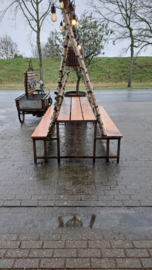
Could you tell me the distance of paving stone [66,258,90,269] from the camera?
211cm

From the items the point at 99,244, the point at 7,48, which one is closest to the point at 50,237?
the point at 99,244

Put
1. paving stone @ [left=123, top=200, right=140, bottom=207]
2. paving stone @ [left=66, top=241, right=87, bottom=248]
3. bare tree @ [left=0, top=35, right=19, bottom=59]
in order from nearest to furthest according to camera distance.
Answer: paving stone @ [left=66, top=241, right=87, bottom=248], paving stone @ [left=123, top=200, right=140, bottom=207], bare tree @ [left=0, top=35, right=19, bottom=59]

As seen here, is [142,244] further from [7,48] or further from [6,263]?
[7,48]

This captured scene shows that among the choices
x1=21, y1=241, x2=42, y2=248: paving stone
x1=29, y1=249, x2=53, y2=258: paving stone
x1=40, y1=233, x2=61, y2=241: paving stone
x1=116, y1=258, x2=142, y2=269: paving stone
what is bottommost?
x1=116, y1=258, x2=142, y2=269: paving stone

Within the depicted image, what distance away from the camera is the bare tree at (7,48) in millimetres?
41334

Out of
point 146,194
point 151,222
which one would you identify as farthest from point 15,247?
point 146,194

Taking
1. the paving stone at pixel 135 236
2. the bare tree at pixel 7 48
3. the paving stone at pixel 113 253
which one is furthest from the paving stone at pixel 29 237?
the bare tree at pixel 7 48

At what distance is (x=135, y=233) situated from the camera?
250cm

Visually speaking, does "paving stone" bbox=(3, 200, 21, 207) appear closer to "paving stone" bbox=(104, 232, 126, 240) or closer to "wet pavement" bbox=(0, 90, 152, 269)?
Answer: "wet pavement" bbox=(0, 90, 152, 269)

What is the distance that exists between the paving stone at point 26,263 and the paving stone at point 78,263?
330 millimetres

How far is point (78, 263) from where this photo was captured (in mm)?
2141

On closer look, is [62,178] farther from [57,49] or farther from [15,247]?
[57,49]

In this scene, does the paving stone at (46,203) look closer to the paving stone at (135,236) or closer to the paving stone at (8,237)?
the paving stone at (8,237)

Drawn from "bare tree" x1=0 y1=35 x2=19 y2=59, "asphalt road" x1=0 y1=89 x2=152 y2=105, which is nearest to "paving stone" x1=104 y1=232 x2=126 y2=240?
"asphalt road" x1=0 y1=89 x2=152 y2=105
